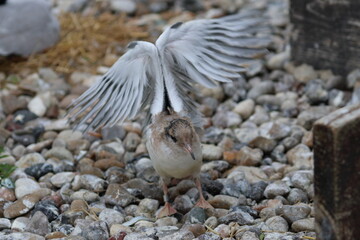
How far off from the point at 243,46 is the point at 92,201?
4.06 ft

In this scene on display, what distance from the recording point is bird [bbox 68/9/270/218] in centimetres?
379

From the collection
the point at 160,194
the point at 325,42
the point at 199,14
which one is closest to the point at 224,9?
the point at 199,14

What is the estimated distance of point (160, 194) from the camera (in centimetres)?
384

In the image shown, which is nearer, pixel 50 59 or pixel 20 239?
pixel 20 239

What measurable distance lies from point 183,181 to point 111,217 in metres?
0.59

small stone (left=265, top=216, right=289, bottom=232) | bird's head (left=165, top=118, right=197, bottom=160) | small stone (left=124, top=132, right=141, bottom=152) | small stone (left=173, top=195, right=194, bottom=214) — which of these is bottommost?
small stone (left=124, top=132, right=141, bottom=152)

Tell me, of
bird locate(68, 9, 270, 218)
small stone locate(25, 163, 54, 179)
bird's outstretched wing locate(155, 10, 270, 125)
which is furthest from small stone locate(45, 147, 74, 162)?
bird's outstretched wing locate(155, 10, 270, 125)

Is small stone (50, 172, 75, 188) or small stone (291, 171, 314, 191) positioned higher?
small stone (291, 171, 314, 191)

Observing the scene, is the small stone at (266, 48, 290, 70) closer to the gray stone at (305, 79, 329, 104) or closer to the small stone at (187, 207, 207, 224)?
the gray stone at (305, 79, 329, 104)

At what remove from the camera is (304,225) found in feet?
10.6

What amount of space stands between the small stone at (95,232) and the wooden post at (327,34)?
255cm

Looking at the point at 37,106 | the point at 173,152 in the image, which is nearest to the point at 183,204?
the point at 173,152

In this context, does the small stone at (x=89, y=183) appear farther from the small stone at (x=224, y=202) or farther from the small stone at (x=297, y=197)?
the small stone at (x=297, y=197)

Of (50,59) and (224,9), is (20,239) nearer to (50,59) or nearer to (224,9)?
(50,59)
